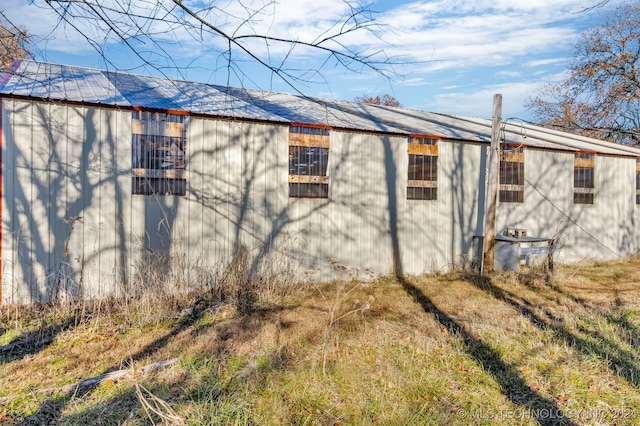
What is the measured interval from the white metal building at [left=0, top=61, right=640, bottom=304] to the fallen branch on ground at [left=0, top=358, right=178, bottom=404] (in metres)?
2.43

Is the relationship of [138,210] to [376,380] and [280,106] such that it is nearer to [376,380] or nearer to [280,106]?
[280,106]

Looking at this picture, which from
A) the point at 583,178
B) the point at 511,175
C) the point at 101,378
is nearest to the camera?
the point at 101,378

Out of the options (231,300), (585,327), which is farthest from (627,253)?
(231,300)

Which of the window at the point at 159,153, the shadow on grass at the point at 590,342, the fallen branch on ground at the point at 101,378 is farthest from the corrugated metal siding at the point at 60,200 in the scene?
the shadow on grass at the point at 590,342

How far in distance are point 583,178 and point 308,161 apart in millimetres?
8669

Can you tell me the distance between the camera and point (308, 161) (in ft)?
29.5

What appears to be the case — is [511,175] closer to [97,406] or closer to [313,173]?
[313,173]

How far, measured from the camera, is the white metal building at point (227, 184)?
274 inches

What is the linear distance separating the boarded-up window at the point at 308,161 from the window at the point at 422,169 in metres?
2.10

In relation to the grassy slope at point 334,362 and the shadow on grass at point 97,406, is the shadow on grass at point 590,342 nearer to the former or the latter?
the grassy slope at point 334,362

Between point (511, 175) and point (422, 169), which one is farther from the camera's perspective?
point (511, 175)

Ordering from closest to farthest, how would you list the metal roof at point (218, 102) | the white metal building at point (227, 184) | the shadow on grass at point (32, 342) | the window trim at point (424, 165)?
1. the shadow on grass at point (32, 342)
2. the white metal building at point (227, 184)
3. the metal roof at point (218, 102)
4. the window trim at point (424, 165)

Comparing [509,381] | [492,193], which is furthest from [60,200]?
[492,193]

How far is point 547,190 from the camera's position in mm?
12039
